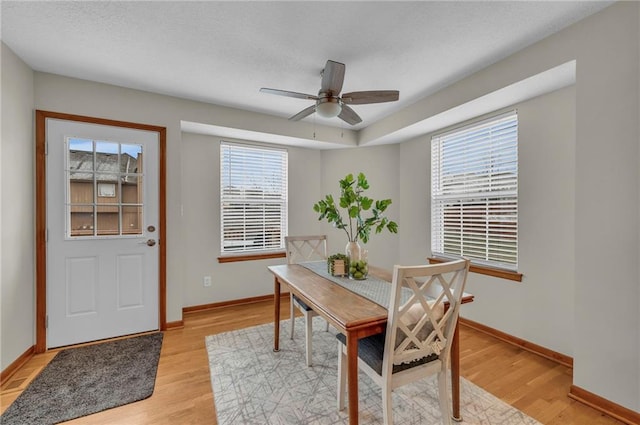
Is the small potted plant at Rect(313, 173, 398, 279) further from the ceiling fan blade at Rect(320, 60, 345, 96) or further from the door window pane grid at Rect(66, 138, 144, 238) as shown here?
the door window pane grid at Rect(66, 138, 144, 238)

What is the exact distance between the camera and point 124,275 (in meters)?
2.66

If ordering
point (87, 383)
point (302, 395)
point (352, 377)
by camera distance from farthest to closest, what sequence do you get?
point (87, 383) < point (302, 395) < point (352, 377)

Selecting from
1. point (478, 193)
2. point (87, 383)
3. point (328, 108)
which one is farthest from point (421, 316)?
point (87, 383)

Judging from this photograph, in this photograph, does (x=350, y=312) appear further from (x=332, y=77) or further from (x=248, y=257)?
(x=248, y=257)

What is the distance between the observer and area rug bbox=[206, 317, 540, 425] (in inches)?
63.6

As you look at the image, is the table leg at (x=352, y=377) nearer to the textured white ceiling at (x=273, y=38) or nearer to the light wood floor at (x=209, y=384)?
the light wood floor at (x=209, y=384)

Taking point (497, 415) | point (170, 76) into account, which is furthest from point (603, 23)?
point (170, 76)

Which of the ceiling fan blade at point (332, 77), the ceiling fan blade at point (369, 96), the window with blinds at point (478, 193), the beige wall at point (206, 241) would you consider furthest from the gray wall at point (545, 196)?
the ceiling fan blade at point (332, 77)

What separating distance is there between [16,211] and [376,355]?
281cm

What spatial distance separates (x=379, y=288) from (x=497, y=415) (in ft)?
3.27

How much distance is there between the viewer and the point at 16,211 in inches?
82.4

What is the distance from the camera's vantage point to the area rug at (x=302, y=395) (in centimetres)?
161

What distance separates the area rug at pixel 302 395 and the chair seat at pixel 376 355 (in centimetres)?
46

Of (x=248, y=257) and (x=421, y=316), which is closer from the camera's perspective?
(x=421, y=316)
